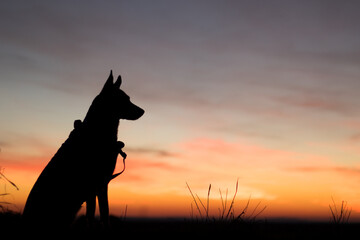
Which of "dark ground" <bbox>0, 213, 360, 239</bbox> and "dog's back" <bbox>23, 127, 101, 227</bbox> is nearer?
"dark ground" <bbox>0, 213, 360, 239</bbox>

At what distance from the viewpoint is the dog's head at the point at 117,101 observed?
21.0ft

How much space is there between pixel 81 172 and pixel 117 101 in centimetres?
154

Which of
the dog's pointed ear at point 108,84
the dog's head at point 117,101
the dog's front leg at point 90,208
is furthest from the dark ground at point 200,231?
the dog's pointed ear at point 108,84

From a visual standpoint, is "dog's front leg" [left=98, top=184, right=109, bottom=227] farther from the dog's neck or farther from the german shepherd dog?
the dog's neck

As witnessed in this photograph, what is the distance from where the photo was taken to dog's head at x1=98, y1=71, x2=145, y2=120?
21.0 feet

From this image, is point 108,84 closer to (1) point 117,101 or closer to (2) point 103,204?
(1) point 117,101

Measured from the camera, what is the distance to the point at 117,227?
20.0 feet

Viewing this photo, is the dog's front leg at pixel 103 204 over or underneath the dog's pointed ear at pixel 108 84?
underneath

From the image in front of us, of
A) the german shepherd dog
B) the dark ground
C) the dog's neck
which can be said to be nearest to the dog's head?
the german shepherd dog

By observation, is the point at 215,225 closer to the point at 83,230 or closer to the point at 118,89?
the point at 83,230

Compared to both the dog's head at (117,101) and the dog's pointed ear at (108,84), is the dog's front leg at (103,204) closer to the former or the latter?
the dog's head at (117,101)

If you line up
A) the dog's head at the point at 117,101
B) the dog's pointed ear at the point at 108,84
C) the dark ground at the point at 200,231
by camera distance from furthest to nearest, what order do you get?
the dog's pointed ear at the point at 108,84
the dog's head at the point at 117,101
the dark ground at the point at 200,231

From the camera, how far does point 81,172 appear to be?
565 centimetres

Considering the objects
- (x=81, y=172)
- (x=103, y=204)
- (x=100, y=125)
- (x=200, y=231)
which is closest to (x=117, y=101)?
(x=100, y=125)
